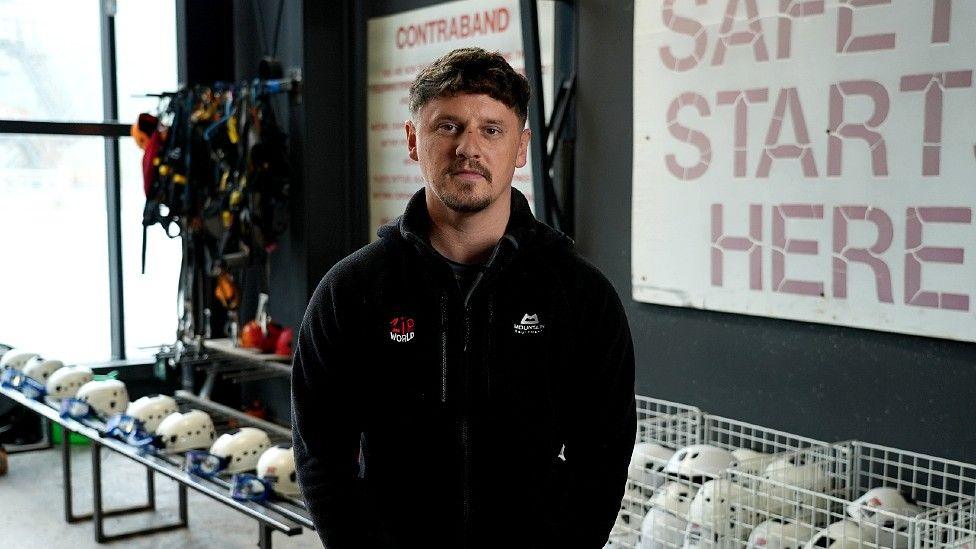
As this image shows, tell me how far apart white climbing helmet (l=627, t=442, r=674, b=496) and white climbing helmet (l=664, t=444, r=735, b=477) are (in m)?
0.07

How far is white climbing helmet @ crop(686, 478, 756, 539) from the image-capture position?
3041 mm

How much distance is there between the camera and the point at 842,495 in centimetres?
333

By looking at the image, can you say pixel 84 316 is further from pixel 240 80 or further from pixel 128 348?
pixel 240 80

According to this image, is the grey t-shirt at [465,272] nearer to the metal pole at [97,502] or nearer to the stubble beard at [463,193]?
the stubble beard at [463,193]

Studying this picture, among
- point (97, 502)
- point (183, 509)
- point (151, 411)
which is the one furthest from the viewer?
point (183, 509)

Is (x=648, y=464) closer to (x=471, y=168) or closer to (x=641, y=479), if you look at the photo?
(x=641, y=479)

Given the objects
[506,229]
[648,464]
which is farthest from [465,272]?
[648,464]

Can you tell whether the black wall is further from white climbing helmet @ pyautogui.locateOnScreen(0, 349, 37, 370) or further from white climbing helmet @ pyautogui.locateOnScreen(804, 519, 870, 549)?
white climbing helmet @ pyautogui.locateOnScreen(0, 349, 37, 370)

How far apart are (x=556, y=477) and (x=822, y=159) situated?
2071mm

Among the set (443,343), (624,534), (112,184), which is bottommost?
(624,534)

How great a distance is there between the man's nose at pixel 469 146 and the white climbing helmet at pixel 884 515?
164cm

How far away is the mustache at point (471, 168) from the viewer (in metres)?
1.68

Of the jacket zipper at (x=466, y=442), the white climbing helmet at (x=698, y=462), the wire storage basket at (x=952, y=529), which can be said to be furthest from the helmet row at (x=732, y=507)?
the jacket zipper at (x=466, y=442)

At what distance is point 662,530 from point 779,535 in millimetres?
395
